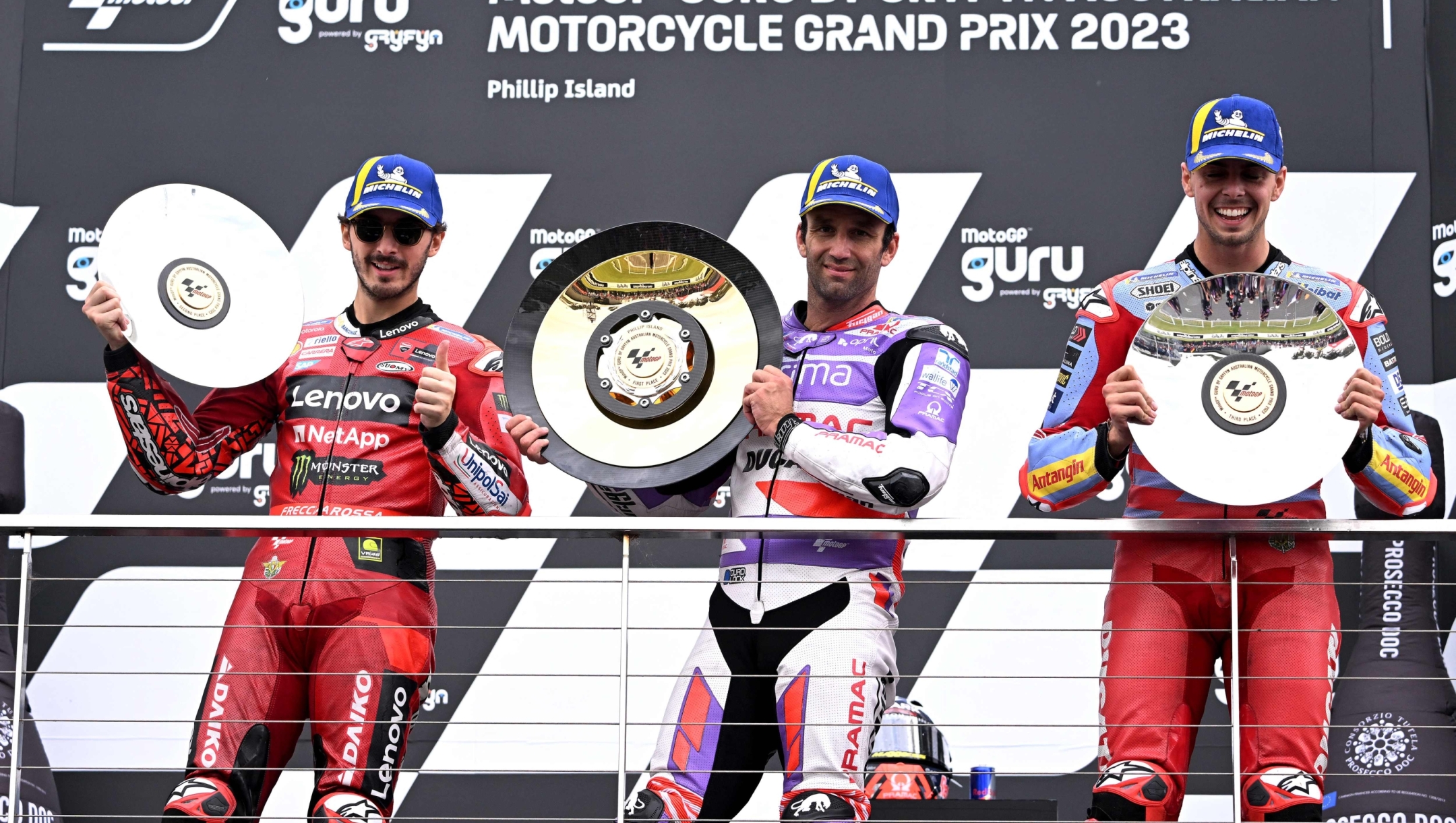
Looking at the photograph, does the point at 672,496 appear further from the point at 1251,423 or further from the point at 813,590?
the point at 1251,423

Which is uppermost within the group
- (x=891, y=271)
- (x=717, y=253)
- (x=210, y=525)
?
(x=891, y=271)

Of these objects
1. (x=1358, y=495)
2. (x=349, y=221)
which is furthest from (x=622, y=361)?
(x=1358, y=495)

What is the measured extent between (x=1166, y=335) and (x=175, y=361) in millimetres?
1702

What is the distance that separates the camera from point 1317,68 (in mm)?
4020

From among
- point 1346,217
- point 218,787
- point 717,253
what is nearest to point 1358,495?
point 1346,217

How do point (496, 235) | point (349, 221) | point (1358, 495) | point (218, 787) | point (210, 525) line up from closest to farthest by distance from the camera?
point (210, 525), point (218, 787), point (349, 221), point (1358, 495), point (496, 235)

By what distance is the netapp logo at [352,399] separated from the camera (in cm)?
283

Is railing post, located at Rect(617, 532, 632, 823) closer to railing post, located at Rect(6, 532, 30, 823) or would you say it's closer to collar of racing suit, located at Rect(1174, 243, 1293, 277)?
railing post, located at Rect(6, 532, 30, 823)

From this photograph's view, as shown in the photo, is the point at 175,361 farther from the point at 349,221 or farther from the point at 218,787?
the point at 218,787

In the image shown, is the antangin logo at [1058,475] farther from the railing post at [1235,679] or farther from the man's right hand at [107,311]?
the man's right hand at [107,311]

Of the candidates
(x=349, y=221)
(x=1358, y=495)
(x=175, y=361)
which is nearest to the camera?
(x=175, y=361)

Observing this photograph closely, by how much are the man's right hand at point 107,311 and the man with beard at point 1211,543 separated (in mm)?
1588

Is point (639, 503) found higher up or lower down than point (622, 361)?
lower down

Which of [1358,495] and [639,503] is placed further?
[1358,495]
